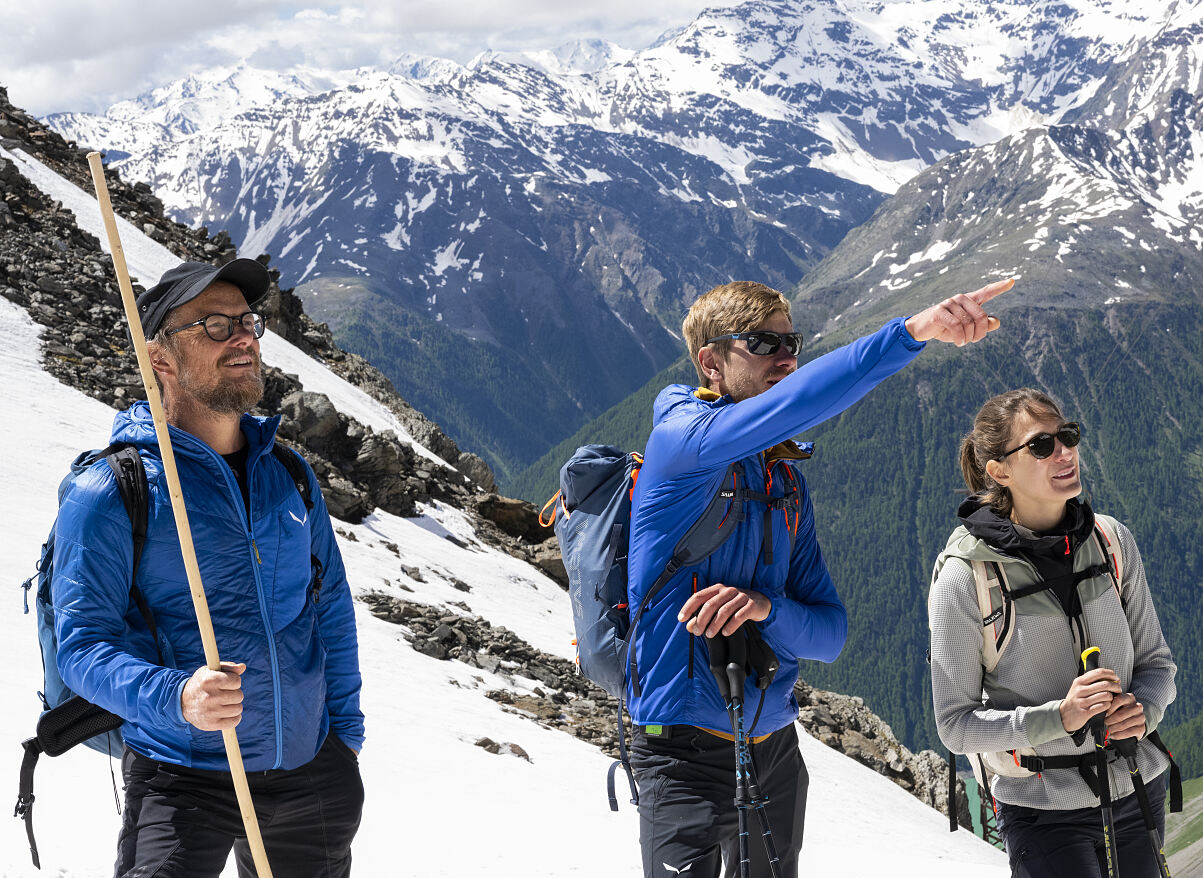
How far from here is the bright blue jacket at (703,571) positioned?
14.8 ft

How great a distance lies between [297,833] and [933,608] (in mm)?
3196

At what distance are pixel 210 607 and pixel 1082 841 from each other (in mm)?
4211

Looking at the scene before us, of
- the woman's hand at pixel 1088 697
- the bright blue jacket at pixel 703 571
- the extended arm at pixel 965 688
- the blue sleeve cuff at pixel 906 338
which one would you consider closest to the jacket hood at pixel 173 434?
the bright blue jacket at pixel 703 571

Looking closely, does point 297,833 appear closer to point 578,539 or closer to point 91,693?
point 91,693

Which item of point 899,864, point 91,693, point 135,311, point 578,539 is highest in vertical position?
point 135,311

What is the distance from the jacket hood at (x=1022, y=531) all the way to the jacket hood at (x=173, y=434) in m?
3.42

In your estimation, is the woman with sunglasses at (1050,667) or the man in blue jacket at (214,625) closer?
the man in blue jacket at (214,625)

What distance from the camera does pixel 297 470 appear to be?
504cm

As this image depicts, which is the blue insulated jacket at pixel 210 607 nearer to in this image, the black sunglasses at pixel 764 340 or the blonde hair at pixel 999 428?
the black sunglasses at pixel 764 340

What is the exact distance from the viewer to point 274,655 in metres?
4.56

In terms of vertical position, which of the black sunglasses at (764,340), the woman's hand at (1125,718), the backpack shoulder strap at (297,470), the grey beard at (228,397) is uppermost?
the black sunglasses at (764,340)

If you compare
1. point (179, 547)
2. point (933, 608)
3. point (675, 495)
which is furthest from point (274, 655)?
point (933, 608)

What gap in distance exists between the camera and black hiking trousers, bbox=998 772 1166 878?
5016 millimetres

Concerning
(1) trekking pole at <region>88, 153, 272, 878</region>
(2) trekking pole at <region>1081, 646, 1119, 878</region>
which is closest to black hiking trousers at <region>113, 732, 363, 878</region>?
(1) trekking pole at <region>88, 153, 272, 878</region>
